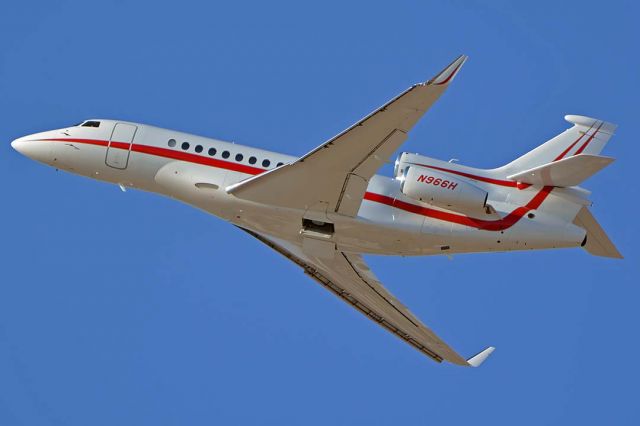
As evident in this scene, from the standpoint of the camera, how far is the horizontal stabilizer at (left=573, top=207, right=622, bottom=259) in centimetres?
3394

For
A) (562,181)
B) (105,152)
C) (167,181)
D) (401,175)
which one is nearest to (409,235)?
(401,175)

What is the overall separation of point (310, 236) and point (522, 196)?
6.05 meters

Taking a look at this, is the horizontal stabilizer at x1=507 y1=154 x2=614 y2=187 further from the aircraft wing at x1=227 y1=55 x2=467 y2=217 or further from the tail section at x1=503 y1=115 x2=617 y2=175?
the aircraft wing at x1=227 y1=55 x2=467 y2=217

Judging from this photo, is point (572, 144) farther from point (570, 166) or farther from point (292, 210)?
point (292, 210)

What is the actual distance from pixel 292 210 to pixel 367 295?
582 cm

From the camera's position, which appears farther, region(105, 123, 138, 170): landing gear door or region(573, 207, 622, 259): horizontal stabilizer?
region(105, 123, 138, 170): landing gear door

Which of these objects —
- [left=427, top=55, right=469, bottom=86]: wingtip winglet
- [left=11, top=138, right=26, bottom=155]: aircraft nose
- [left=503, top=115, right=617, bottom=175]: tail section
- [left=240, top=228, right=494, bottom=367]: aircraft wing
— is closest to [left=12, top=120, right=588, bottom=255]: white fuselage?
[left=11, top=138, right=26, bottom=155]: aircraft nose

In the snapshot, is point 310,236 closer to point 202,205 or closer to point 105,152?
point 202,205

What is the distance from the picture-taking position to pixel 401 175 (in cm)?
3372

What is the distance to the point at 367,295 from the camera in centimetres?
3894

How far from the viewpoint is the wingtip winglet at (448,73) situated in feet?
96.2

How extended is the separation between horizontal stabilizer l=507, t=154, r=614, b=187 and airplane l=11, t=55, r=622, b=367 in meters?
0.04

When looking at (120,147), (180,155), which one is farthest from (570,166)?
(120,147)

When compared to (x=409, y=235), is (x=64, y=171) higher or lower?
higher
